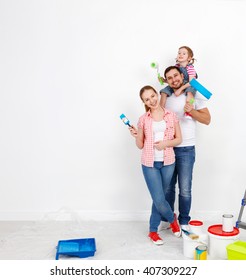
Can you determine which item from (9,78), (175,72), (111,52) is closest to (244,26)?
(175,72)

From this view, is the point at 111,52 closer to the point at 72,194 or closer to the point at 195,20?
the point at 195,20

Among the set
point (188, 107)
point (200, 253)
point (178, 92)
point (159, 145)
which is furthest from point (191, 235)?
point (178, 92)

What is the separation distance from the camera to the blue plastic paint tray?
2.47 m

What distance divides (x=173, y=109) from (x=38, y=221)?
1.39 m

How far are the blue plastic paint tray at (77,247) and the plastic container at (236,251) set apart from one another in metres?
0.81

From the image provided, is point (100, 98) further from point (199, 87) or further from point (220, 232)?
point (220, 232)

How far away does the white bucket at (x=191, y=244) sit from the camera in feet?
8.09

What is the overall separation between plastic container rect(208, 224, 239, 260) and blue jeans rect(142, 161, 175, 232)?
36 centimetres

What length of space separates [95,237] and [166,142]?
0.85 metres

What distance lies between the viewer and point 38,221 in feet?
10.5

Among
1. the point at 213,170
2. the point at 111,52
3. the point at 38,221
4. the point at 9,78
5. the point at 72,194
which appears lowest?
the point at 38,221

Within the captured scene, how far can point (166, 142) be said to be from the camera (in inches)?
103
